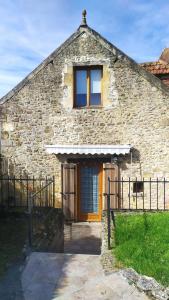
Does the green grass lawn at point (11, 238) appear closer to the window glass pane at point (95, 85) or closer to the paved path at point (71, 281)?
the paved path at point (71, 281)

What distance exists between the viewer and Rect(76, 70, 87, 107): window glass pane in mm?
15305

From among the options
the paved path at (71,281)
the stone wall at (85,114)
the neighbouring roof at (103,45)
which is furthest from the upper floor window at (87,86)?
the paved path at (71,281)

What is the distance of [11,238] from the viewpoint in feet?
35.6

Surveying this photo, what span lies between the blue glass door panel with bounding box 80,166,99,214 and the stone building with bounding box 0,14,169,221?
0.15 feet

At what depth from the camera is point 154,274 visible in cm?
798

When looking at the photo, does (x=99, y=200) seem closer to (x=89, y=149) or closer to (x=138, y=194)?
(x=138, y=194)

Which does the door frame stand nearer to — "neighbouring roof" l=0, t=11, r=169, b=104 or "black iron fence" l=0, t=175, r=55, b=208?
"black iron fence" l=0, t=175, r=55, b=208

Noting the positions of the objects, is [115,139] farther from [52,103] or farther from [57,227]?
[57,227]

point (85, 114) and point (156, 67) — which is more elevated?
point (156, 67)

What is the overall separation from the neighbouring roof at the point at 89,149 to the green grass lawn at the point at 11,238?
11.2 feet

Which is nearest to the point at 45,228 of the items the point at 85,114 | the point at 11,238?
the point at 11,238

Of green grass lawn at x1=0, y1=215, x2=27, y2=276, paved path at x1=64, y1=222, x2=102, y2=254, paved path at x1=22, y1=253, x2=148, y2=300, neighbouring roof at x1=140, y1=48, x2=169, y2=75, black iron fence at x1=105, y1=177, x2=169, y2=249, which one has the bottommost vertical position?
paved path at x1=64, y1=222, x2=102, y2=254

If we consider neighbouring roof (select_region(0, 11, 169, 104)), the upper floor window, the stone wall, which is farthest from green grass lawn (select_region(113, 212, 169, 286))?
neighbouring roof (select_region(0, 11, 169, 104))

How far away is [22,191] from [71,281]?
792cm
